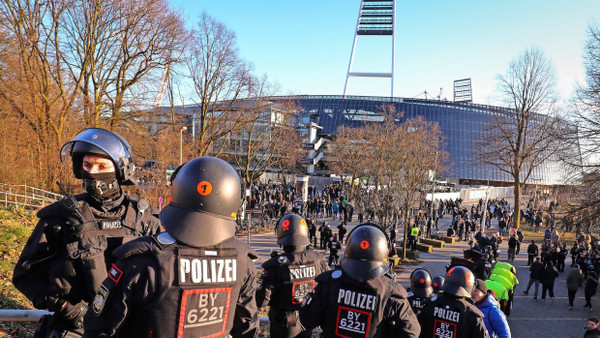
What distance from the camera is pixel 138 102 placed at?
1769 cm

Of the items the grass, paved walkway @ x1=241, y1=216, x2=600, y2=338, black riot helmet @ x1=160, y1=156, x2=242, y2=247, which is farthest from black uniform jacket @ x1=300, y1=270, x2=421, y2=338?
paved walkway @ x1=241, y1=216, x2=600, y2=338

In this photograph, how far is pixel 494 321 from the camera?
15.5 ft

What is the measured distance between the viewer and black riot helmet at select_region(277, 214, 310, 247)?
4.78 m

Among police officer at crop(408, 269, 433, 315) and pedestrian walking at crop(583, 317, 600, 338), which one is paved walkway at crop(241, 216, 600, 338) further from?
police officer at crop(408, 269, 433, 315)

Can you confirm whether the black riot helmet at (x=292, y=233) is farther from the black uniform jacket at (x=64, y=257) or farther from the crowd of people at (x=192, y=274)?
the black uniform jacket at (x=64, y=257)

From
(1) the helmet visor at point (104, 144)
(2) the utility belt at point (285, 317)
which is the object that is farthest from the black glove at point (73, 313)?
(2) the utility belt at point (285, 317)

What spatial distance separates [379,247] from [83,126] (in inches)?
665

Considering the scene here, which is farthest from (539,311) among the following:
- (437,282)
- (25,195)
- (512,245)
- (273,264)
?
(25,195)

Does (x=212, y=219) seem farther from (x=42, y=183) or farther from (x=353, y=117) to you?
(x=353, y=117)

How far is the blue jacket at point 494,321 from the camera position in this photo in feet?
14.9

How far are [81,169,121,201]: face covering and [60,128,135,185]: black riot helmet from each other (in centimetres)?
9

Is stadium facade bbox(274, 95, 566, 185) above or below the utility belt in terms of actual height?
above

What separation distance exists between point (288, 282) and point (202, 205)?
270 cm

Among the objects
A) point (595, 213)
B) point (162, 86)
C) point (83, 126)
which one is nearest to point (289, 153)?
point (162, 86)
